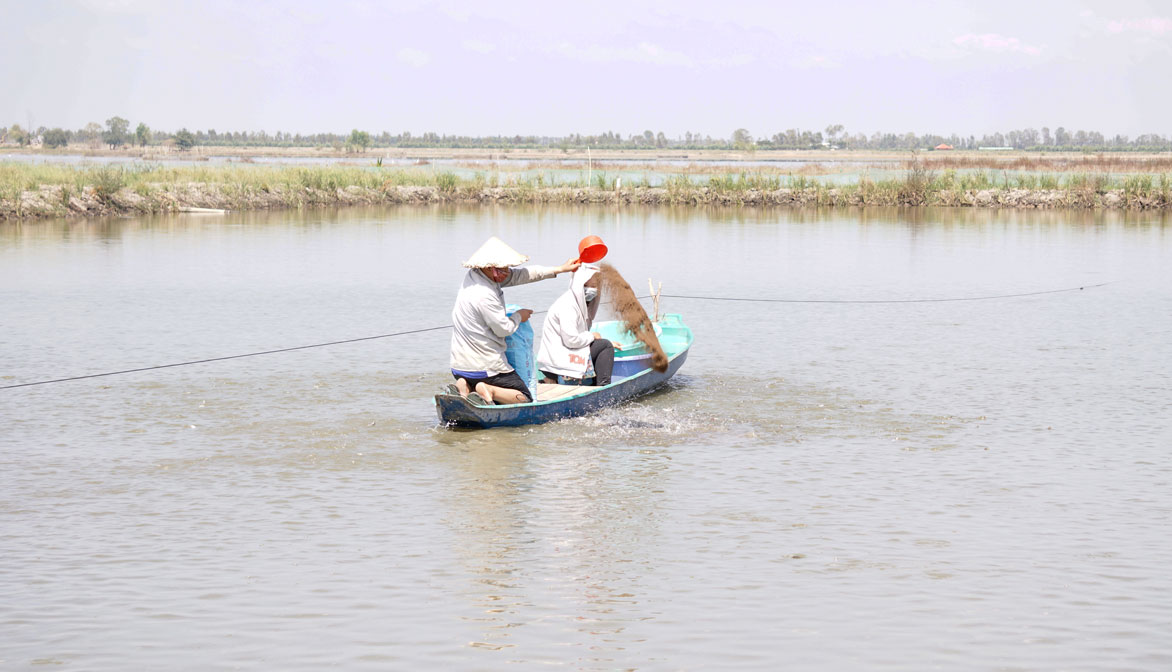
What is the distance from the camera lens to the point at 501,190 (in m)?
47.4

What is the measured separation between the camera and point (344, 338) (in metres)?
15.7

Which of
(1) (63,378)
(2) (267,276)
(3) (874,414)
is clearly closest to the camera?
(3) (874,414)

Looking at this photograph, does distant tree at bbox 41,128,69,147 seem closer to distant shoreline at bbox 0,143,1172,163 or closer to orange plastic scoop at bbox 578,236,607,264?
distant shoreline at bbox 0,143,1172,163

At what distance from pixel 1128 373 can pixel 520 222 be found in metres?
25.1

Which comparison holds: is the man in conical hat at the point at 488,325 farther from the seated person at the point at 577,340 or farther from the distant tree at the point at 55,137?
the distant tree at the point at 55,137

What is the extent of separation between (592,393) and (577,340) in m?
0.50

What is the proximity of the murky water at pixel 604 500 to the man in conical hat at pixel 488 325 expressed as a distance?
44 centimetres

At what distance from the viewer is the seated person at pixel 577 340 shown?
10852 mm

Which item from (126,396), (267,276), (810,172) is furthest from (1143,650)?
(810,172)

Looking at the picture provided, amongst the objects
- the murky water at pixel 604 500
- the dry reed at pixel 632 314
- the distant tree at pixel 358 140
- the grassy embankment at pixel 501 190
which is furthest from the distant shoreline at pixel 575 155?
the dry reed at pixel 632 314

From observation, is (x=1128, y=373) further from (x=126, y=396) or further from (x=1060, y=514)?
(x=126, y=396)

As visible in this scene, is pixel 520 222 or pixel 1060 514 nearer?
pixel 1060 514

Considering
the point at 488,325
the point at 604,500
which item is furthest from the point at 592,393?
the point at 604,500

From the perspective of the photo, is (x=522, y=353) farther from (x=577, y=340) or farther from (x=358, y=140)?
(x=358, y=140)
